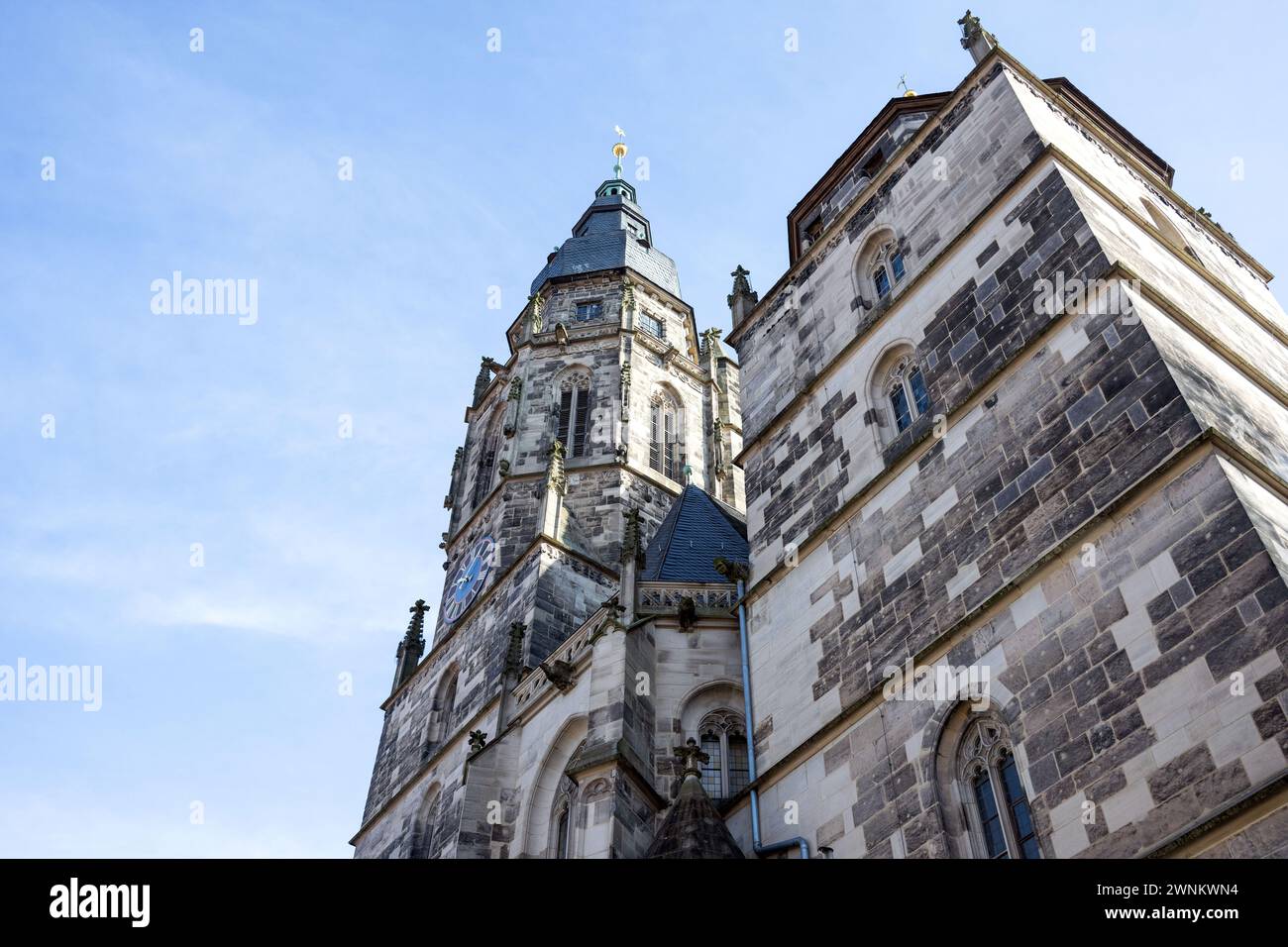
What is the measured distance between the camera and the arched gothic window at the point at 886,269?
14172 millimetres

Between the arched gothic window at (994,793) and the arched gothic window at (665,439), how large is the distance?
15721mm

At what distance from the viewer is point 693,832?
388 inches

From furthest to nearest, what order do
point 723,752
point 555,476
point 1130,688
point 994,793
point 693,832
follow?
point 555,476 < point 723,752 < point 693,832 < point 994,793 < point 1130,688

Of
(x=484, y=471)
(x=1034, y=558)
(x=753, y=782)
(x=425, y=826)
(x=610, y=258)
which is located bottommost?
(x=753, y=782)

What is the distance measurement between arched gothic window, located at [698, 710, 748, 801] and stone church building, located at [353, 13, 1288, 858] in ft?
0.11

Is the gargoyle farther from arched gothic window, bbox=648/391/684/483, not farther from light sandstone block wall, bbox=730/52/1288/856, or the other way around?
arched gothic window, bbox=648/391/684/483

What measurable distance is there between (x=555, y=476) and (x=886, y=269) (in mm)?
Answer: 9523

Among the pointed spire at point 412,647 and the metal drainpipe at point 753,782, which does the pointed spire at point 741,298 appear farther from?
the pointed spire at point 412,647

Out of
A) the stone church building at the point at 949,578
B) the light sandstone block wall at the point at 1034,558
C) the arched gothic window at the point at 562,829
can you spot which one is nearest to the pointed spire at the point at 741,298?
the stone church building at the point at 949,578

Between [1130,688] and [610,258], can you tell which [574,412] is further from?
[1130,688]

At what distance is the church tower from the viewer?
19.6 m

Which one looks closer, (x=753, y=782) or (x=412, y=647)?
(x=753, y=782)

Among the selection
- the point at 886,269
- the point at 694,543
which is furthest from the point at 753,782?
the point at 694,543
